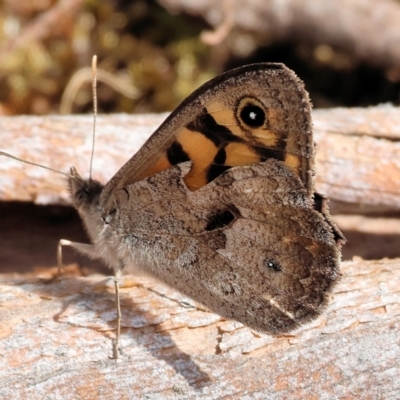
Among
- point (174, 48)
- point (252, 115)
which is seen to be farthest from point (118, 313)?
point (174, 48)

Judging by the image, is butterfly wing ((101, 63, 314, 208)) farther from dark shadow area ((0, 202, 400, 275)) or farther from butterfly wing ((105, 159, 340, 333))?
dark shadow area ((0, 202, 400, 275))

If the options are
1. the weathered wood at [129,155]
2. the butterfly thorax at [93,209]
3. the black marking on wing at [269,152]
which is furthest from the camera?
the weathered wood at [129,155]

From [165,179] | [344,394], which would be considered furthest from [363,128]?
[344,394]

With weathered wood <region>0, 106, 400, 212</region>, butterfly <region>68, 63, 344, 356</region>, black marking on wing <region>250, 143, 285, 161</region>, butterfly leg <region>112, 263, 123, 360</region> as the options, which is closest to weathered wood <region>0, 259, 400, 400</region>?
butterfly leg <region>112, 263, 123, 360</region>

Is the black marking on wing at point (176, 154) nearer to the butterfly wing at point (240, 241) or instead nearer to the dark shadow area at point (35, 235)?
the butterfly wing at point (240, 241)

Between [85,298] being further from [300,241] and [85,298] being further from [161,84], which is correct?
[161,84]

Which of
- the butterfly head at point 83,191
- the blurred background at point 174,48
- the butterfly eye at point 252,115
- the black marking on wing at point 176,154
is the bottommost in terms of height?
the butterfly head at point 83,191

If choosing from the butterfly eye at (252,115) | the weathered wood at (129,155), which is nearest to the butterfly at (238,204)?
the butterfly eye at (252,115)
